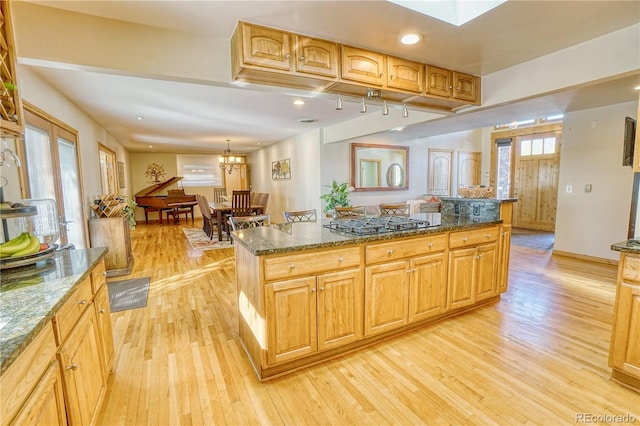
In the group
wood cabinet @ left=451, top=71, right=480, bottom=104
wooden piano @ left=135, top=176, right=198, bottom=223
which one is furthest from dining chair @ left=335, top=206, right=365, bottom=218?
wooden piano @ left=135, top=176, right=198, bottom=223

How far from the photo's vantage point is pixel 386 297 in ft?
7.63

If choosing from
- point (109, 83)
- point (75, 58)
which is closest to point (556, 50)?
point (75, 58)

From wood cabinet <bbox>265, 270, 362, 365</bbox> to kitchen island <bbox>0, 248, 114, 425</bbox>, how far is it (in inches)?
36.8

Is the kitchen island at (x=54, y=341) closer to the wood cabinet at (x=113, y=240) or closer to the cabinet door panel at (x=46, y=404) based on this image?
the cabinet door panel at (x=46, y=404)

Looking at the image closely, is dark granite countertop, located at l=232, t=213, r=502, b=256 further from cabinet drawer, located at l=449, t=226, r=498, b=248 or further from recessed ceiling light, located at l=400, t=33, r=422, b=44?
recessed ceiling light, located at l=400, t=33, r=422, b=44

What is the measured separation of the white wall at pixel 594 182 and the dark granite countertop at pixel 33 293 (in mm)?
6233

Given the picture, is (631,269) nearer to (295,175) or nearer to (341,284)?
(341,284)

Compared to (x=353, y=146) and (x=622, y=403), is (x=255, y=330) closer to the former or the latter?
(x=622, y=403)

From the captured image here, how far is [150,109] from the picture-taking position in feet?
14.8

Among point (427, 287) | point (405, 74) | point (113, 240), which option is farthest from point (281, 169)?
point (427, 287)

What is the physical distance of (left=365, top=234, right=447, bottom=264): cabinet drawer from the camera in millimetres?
2227

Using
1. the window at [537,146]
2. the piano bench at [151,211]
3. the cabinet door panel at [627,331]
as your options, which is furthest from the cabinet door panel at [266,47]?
the piano bench at [151,211]

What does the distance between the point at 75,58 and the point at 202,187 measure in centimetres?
938

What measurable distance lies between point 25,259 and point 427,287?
8.70 ft
